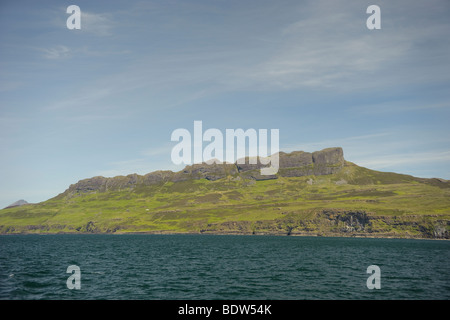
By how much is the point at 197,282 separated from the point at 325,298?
2090 centimetres

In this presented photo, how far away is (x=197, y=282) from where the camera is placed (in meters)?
54.2

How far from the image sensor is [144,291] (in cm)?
Answer: 4784
